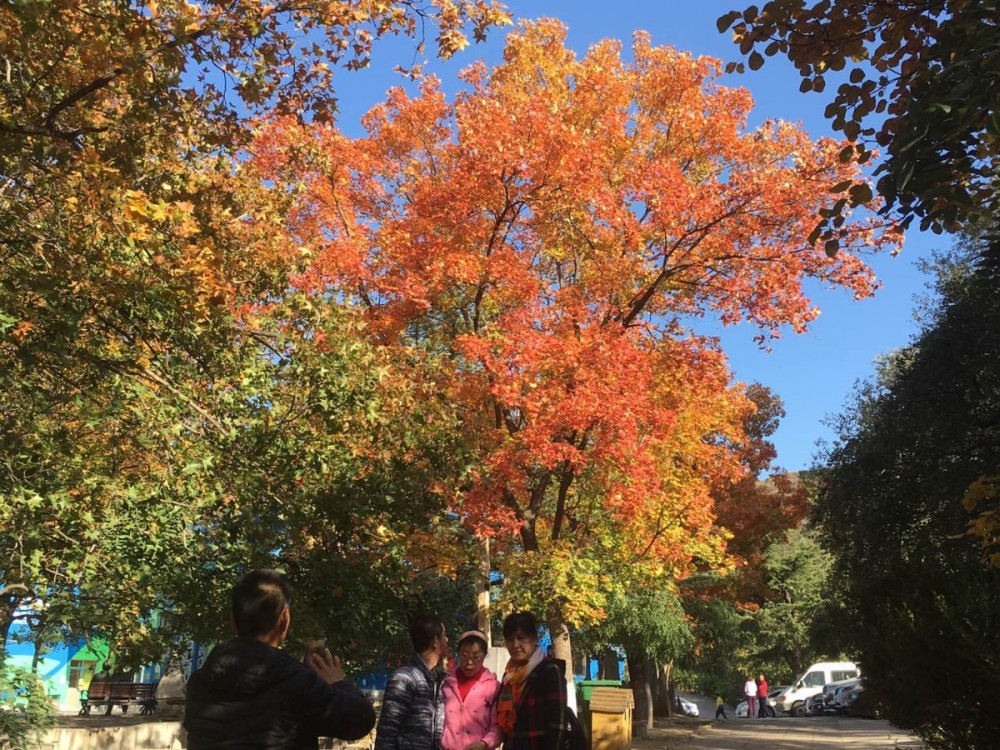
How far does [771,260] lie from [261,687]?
1280 cm

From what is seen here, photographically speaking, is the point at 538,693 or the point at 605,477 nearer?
the point at 538,693

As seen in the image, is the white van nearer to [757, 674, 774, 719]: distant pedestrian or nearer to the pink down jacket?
[757, 674, 774, 719]: distant pedestrian

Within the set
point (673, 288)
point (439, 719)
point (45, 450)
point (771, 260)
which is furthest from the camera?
point (673, 288)

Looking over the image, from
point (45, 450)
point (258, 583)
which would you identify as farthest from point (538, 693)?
point (45, 450)

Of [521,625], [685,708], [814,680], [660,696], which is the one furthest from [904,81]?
[685,708]

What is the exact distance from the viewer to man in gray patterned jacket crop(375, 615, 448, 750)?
4.88 metres

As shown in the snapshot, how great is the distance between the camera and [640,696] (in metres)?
23.5

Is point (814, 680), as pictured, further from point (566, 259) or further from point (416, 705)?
point (416, 705)

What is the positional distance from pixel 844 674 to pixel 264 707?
139 feet

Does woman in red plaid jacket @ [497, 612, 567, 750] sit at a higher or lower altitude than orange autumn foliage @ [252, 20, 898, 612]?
lower

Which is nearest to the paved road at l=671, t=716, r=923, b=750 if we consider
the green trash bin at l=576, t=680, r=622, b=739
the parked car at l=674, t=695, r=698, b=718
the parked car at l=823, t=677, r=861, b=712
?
the green trash bin at l=576, t=680, r=622, b=739

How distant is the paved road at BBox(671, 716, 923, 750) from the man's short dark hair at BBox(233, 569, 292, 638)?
15065 mm

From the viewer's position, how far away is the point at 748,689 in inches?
1425

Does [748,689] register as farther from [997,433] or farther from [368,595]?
[368,595]
